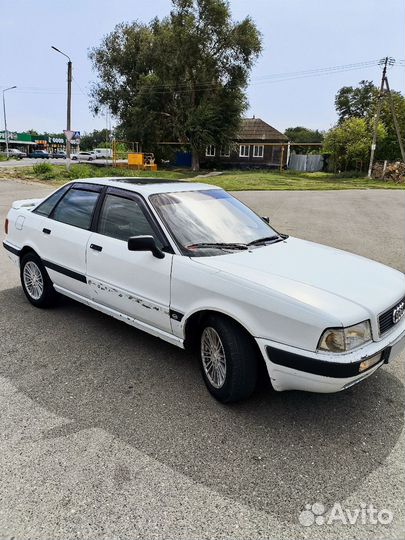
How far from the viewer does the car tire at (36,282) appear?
4801 mm

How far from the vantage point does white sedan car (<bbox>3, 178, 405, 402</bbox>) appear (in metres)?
2.67

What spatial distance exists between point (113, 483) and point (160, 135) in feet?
131

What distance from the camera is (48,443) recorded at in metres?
2.70

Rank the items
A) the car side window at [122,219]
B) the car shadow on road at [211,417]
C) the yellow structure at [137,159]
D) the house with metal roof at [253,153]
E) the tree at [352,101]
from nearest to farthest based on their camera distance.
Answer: the car shadow on road at [211,417], the car side window at [122,219], the yellow structure at [137,159], the house with metal roof at [253,153], the tree at [352,101]

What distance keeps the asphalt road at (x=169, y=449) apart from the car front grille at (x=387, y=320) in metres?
0.65

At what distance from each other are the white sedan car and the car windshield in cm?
1

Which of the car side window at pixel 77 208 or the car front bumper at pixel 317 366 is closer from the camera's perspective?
the car front bumper at pixel 317 366

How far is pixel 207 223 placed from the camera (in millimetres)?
3748

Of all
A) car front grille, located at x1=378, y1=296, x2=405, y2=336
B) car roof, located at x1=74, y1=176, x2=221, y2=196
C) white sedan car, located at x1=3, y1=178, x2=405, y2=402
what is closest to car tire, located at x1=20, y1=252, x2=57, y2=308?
white sedan car, located at x1=3, y1=178, x2=405, y2=402

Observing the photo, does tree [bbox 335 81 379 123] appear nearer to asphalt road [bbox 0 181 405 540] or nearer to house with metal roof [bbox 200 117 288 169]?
house with metal roof [bbox 200 117 288 169]

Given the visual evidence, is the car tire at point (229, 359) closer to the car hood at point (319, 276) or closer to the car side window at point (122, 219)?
the car hood at point (319, 276)

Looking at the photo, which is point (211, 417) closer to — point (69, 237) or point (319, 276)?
point (319, 276)

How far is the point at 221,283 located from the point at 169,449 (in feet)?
3.68

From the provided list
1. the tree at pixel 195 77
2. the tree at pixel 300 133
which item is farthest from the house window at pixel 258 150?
the tree at pixel 300 133
